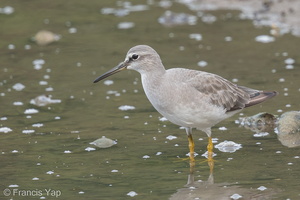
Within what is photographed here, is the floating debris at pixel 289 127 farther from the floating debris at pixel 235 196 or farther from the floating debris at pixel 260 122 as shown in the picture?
the floating debris at pixel 235 196

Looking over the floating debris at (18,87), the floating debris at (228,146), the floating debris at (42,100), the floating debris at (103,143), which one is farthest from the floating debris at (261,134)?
the floating debris at (18,87)

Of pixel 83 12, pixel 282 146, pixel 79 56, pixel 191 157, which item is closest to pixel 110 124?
pixel 191 157

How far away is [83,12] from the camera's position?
2275cm

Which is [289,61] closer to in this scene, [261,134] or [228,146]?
[261,134]

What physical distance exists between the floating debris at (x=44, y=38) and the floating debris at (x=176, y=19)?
3299mm

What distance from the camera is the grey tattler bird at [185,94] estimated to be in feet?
38.1

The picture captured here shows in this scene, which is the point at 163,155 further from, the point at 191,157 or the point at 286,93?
the point at 286,93

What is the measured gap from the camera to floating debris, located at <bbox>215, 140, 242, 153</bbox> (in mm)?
12481

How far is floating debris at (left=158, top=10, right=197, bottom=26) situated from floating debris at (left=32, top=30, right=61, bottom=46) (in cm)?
330

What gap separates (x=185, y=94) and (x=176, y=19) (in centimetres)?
988

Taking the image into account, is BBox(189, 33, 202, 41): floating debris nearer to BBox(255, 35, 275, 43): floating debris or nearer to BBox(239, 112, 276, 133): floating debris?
BBox(255, 35, 275, 43): floating debris

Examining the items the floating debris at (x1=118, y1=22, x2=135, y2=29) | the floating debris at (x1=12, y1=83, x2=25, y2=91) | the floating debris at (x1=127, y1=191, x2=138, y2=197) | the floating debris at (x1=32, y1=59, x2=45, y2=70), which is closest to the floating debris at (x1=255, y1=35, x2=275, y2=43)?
the floating debris at (x1=118, y1=22, x2=135, y2=29)

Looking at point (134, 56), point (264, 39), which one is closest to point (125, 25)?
point (264, 39)

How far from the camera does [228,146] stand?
12.6m
